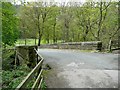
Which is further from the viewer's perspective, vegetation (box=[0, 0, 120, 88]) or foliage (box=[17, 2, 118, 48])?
foliage (box=[17, 2, 118, 48])

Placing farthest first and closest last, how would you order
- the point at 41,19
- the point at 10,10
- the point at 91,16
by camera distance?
the point at 41,19 < the point at 91,16 < the point at 10,10

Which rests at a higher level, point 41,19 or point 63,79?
point 41,19

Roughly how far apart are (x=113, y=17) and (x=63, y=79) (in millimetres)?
18467

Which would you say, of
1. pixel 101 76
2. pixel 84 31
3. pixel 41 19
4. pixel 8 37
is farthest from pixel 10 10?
pixel 41 19

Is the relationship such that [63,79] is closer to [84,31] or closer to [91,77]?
[91,77]

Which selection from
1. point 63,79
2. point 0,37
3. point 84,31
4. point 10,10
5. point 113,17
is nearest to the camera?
point 63,79

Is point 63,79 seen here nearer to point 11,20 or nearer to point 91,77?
point 91,77

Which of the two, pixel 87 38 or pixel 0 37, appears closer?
pixel 0 37

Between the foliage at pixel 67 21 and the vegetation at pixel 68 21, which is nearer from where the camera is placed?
the vegetation at pixel 68 21

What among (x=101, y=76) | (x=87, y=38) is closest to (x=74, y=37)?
(x=87, y=38)

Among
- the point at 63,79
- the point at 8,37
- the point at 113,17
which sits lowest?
the point at 63,79

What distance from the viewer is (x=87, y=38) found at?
33.1 m

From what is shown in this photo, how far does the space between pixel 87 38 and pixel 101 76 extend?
84.3 feet

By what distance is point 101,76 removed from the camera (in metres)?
7.73
